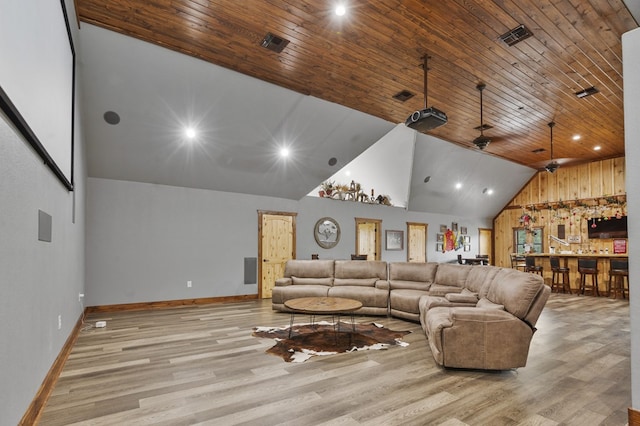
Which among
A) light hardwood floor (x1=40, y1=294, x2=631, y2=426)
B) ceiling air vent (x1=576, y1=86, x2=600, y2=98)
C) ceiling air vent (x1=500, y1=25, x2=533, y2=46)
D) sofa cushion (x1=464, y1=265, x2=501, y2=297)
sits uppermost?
ceiling air vent (x1=500, y1=25, x2=533, y2=46)

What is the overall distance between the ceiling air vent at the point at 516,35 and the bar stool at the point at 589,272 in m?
7.45

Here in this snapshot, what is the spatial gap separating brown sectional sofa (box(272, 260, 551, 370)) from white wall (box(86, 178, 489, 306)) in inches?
58.8

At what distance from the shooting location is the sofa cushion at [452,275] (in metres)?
5.64

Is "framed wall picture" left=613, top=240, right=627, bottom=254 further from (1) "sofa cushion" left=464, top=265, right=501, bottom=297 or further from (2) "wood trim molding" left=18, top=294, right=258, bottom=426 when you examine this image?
(2) "wood trim molding" left=18, top=294, right=258, bottom=426

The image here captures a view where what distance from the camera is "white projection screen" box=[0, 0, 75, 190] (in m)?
1.50

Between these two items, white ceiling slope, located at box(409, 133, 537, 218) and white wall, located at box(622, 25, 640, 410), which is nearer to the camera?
white wall, located at box(622, 25, 640, 410)

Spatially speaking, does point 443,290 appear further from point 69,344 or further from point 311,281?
point 69,344

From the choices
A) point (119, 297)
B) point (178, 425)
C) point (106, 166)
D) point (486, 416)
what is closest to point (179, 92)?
point (106, 166)

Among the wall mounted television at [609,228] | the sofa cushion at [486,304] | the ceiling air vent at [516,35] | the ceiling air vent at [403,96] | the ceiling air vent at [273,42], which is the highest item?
the ceiling air vent at [273,42]

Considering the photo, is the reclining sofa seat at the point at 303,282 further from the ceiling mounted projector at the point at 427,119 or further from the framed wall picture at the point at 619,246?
the framed wall picture at the point at 619,246

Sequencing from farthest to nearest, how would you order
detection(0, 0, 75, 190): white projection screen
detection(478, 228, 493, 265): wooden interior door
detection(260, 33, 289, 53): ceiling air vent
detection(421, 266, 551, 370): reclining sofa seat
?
detection(478, 228, 493, 265): wooden interior door < detection(260, 33, 289, 53): ceiling air vent < detection(421, 266, 551, 370): reclining sofa seat < detection(0, 0, 75, 190): white projection screen

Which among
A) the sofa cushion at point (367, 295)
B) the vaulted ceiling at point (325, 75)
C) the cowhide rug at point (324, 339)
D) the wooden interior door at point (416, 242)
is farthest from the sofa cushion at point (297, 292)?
the wooden interior door at point (416, 242)

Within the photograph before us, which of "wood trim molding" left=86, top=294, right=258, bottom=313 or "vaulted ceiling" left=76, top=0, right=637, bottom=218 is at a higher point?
"vaulted ceiling" left=76, top=0, right=637, bottom=218

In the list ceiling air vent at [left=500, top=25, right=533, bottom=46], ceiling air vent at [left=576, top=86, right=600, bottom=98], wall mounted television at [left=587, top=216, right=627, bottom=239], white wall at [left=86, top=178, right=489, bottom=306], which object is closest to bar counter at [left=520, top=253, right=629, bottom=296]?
wall mounted television at [left=587, top=216, right=627, bottom=239]
